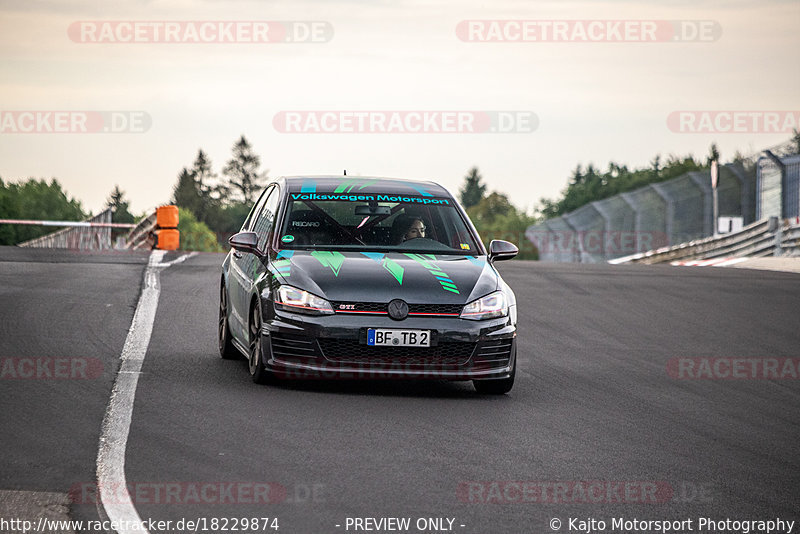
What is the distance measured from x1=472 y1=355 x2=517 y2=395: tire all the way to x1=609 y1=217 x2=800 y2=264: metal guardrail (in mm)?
21431

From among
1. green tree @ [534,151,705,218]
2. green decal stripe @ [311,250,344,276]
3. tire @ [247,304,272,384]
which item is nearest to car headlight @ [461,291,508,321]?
green decal stripe @ [311,250,344,276]

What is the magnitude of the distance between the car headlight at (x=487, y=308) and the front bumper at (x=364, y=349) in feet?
0.17

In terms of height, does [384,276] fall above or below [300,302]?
above

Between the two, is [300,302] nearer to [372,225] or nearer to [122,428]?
[372,225]

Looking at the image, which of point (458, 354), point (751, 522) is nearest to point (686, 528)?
point (751, 522)

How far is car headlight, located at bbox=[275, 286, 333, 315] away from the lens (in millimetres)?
9117

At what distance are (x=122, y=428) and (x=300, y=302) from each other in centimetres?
197

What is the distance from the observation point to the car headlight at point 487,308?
9266mm

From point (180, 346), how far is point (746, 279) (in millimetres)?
11565

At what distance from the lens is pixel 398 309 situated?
9.09m

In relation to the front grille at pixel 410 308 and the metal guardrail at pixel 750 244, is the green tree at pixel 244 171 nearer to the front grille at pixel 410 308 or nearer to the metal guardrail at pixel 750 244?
the metal guardrail at pixel 750 244

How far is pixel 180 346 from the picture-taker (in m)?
11.6

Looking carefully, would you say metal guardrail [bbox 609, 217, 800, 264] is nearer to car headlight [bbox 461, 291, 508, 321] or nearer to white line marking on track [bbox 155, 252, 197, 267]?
white line marking on track [bbox 155, 252, 197, 267]

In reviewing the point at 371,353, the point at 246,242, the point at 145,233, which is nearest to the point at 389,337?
the point at 371,353
